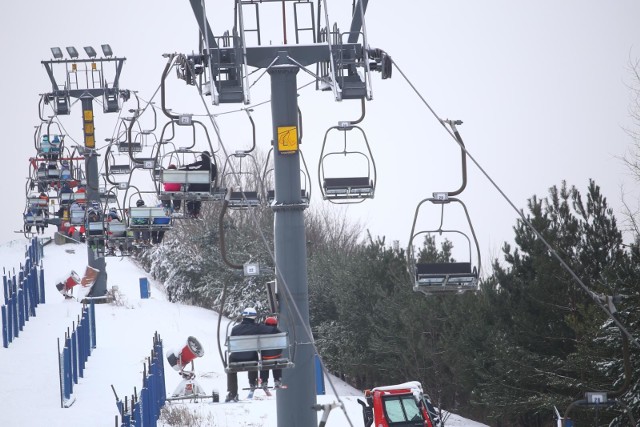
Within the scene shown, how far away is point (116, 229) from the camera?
26484 millimetres

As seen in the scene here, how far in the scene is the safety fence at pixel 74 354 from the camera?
74.4 feet

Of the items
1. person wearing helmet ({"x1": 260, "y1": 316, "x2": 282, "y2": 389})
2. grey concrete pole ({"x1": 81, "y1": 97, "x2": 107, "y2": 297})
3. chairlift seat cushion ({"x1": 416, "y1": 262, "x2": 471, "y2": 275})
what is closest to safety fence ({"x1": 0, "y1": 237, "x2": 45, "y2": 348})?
grey concrete pole ({"x1": 81, "y1": 97, "x2": 107, "y2": 297})

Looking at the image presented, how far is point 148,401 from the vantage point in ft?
62.1

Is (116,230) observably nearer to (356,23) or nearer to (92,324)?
(92,324)

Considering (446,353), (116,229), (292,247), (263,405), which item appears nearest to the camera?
(292,247)

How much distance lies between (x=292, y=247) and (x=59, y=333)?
663 inches

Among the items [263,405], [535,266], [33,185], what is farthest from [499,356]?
[33,185]

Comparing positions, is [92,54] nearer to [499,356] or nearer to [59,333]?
[59,333]

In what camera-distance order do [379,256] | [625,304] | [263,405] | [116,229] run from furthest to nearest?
[379,256] → [116,229] → [263,405] → [625,304]

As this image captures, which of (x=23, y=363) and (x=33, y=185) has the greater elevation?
(x=33, y=185)

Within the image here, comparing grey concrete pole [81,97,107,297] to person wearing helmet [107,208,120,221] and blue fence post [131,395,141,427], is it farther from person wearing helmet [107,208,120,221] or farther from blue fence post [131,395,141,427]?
blue fence post [131,395,141,427]

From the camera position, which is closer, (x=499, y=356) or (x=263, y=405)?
(x=263, y=405)

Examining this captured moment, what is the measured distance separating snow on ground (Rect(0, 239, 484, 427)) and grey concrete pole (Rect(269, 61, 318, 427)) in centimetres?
→ 284

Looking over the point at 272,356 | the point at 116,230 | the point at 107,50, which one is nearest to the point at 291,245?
the point at 272,356
